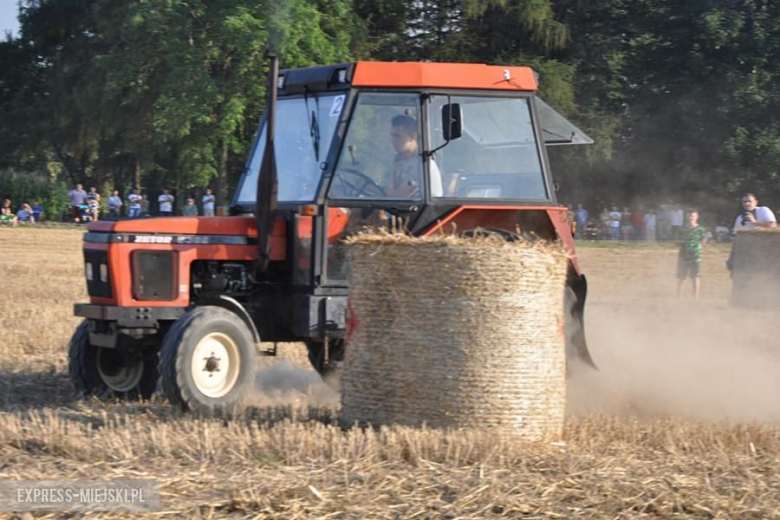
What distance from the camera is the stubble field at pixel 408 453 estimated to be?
498 cm

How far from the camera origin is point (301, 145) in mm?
7734

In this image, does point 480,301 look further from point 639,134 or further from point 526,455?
point 639,134

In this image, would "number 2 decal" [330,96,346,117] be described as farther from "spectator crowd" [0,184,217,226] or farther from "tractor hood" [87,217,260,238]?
"spectator crowd" [0,184,217,226]

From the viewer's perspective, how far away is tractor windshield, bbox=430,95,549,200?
7570mm

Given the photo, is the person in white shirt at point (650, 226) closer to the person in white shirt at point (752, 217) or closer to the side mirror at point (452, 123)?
the person in white shirt at point (752, 217)

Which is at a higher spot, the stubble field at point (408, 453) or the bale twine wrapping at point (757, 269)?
the bale twine wrapping at point (757, 269)

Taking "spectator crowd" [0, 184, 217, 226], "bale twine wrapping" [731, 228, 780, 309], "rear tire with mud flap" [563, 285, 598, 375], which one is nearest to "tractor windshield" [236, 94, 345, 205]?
"rear tire with mud flap" [563, 285, 598, 375]

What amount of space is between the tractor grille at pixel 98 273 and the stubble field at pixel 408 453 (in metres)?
0.73

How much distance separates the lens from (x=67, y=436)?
5949mm

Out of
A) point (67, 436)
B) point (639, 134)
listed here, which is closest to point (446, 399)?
point (67, 436)

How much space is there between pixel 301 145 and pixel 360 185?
0.58 m

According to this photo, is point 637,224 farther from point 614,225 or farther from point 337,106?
point 337,106

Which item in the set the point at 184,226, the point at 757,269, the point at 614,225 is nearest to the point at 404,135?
the point at 184,226

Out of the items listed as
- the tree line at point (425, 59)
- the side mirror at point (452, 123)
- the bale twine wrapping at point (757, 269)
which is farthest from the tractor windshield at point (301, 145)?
the tree line at point (425, 59)
